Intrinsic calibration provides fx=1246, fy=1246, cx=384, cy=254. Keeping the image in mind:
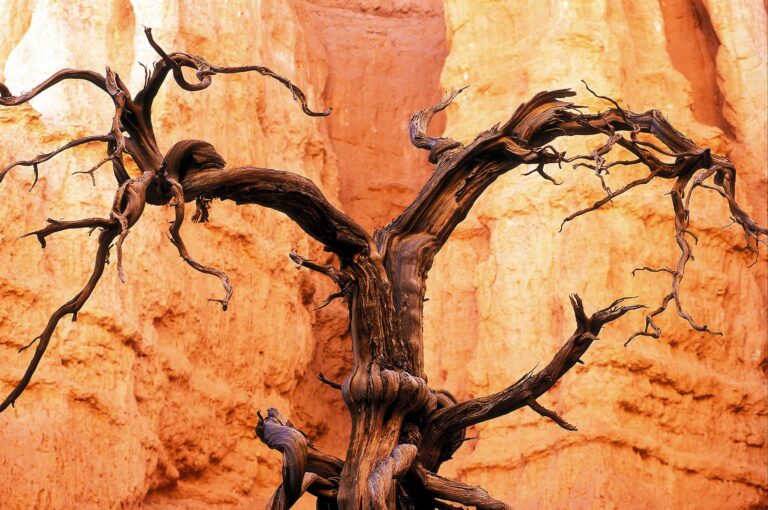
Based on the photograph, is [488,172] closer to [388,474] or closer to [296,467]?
[388,474]

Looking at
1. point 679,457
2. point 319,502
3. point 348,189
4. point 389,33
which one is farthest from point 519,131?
point 389,33

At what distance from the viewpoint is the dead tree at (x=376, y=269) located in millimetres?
5723

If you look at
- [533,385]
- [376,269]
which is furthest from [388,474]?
[376,269]

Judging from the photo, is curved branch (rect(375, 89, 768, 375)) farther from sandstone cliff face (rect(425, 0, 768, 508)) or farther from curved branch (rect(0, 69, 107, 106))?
sandstone cliff face (rect(425, 0, 768, 508))

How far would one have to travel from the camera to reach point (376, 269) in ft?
20.4

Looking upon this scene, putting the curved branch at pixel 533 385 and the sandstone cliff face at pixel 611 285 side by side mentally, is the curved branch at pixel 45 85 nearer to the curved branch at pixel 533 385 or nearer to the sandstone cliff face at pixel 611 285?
the curved branch at pixel 533 385

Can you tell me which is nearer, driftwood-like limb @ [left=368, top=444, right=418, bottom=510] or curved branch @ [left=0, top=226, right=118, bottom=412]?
curved branch @ [left=0, top=226, right=118, bottom=412]

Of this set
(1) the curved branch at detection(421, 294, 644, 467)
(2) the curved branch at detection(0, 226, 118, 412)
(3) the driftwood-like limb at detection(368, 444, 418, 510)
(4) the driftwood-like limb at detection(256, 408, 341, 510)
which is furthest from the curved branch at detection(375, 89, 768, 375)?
(2) the curved branch at detection(0, 226, 118, 412)

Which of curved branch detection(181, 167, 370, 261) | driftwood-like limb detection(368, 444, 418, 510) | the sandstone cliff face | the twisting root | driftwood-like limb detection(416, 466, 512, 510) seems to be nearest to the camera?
the twisting root

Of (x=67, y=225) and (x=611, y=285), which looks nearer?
(x=67, y=225)

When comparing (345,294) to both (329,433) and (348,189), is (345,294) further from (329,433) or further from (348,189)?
(348,189)

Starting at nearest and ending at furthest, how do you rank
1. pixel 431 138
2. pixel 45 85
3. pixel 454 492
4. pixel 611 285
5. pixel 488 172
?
pixel 45 85, pixel 454 492, pixel 488 172, pixel 431 138, pixel 611 285

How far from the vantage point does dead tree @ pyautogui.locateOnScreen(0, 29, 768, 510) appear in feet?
18.8

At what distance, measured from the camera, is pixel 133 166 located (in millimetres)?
12211
